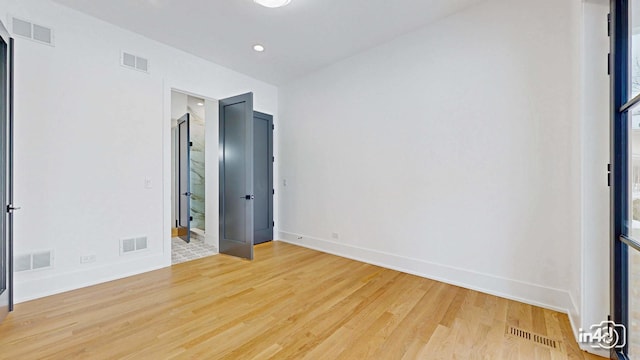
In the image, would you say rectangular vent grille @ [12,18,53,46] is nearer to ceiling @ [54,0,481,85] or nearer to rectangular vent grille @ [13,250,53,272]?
ceiling @ [54,0,481,85]

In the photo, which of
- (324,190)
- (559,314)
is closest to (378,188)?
(324,190)

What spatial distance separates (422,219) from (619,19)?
238cm

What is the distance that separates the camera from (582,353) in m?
1.89

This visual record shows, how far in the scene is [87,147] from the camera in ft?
10.1

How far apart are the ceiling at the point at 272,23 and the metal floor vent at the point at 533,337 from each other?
327 cm

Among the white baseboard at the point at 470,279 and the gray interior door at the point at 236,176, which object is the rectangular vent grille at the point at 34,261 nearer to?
the gray interior door at the point at 236,176

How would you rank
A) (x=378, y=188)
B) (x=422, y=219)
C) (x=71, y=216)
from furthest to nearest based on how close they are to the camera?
(x=378, y=188)
(x=422, y=219)
(x=71, y=216)

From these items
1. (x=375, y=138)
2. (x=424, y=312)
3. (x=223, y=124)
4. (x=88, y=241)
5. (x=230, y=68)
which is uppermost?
(x=230, y=68)

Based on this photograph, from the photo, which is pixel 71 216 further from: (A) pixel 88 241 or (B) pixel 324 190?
(B) pixel 324 190

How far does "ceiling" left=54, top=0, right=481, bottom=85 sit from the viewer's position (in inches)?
114

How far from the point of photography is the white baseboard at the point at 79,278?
2682 millimetres

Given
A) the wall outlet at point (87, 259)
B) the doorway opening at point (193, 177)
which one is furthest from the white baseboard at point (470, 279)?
the wall outlet at point (87, 259)

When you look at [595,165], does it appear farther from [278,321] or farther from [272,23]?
[272,23]

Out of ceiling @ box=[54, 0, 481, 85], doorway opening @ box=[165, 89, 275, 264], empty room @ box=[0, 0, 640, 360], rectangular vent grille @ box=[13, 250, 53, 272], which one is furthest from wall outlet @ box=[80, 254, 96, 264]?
ceiling @ box=[54, 0, 481, 85]
